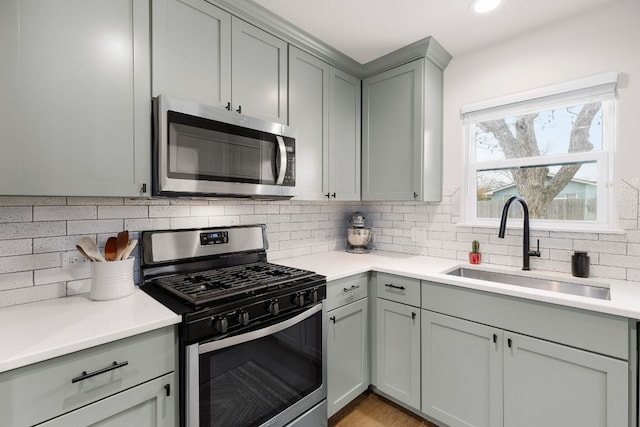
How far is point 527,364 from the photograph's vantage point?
1.57 meters

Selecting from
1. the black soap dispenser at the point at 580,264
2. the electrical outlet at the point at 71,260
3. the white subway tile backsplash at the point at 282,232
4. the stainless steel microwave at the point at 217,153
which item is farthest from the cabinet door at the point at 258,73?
the black soap dispenser at the point at 580,264

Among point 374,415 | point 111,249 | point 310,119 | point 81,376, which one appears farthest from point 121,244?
point 374,415

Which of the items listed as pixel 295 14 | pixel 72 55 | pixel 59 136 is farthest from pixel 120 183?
pixel 295 14

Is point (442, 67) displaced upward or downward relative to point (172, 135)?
upward

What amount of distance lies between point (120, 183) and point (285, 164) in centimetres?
85

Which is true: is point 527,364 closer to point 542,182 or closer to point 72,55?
point 542,182

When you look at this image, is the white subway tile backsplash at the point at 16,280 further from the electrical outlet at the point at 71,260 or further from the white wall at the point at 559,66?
the white wall at the point at 559,66

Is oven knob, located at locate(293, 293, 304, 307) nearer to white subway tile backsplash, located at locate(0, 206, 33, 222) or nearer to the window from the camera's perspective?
white subway tile backsplash, located at locate(0, 206, 33, 222)

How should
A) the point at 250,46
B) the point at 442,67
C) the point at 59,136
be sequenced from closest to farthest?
the point at 59,136, the point at 250,46, the point at 442,67

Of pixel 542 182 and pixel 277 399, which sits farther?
pixel 542 182

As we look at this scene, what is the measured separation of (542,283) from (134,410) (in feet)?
7.40

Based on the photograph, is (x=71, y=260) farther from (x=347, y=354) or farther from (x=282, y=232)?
(x=347, y=354)

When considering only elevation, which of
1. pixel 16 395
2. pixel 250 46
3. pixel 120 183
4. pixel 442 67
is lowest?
pixel 16 395

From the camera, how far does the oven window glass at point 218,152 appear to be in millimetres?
1466
